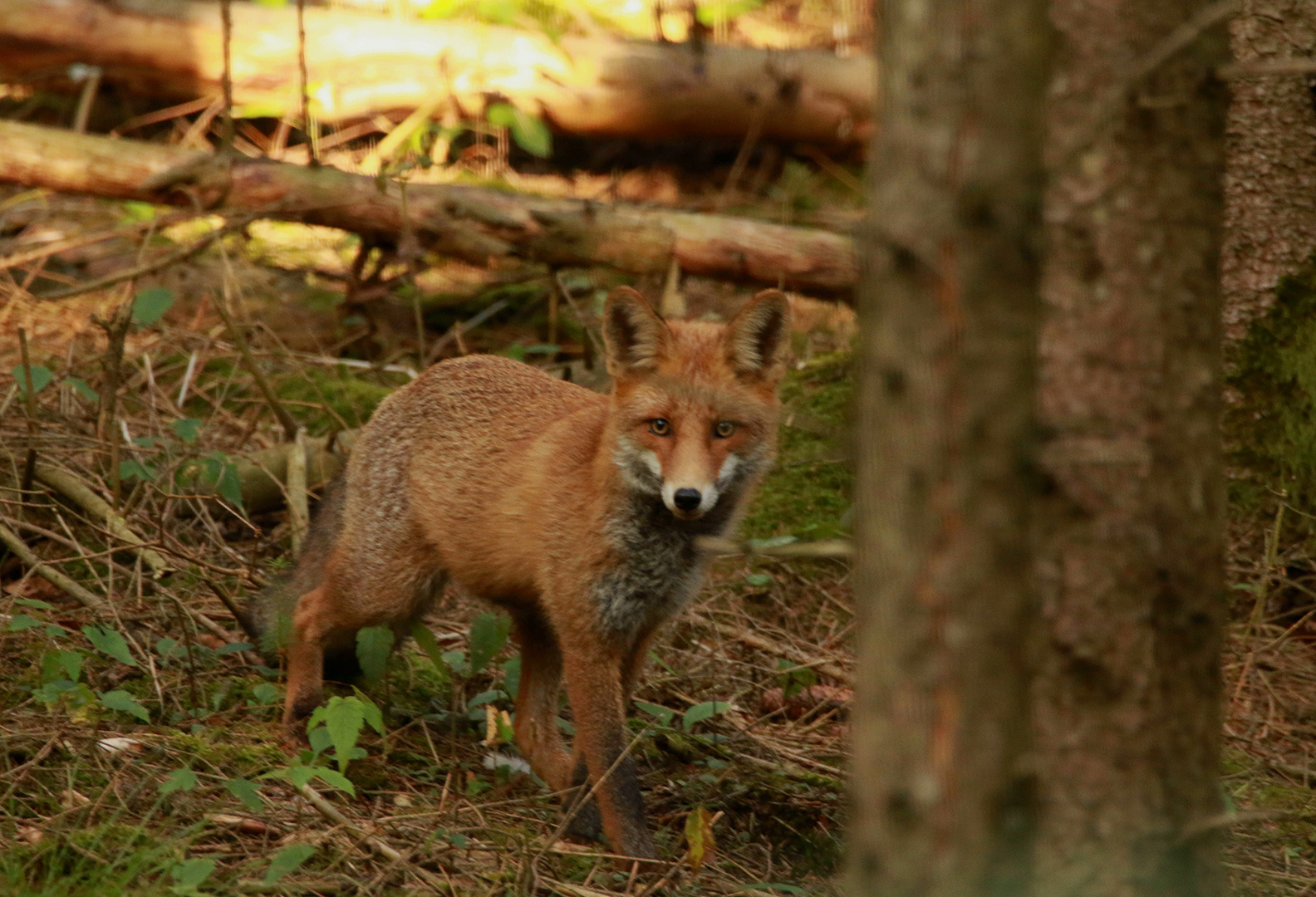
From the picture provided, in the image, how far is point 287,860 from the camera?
3236 mm

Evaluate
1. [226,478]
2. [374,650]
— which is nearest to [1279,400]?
[374,650]

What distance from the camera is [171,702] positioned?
15.0 feet

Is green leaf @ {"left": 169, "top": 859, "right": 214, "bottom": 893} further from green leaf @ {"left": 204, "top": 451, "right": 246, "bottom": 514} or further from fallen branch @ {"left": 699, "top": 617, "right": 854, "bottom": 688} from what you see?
fallen branch @ {"left": 699, "top": 617, "right": 854, "bottom": 688}

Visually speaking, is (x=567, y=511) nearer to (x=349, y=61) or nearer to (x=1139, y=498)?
(x=1139, y=498)

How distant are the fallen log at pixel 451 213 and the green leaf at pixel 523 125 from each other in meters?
1.65

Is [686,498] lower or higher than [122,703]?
higher

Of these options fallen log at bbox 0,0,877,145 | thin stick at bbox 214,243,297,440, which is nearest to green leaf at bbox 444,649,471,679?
thin stick at bbox 214,243,297,440

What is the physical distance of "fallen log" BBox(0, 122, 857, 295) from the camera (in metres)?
7.77

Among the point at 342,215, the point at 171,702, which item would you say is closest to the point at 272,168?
the point at 342,215

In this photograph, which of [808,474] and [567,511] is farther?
[808,474]

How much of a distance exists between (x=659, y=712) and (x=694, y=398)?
1315mm

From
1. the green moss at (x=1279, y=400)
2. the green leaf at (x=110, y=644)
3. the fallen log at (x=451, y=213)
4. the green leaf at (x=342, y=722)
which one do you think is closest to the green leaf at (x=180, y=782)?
the green leaf at (x=342, y=722)

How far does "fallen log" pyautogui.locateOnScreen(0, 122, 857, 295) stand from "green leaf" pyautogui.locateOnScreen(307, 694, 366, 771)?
4.36 metres

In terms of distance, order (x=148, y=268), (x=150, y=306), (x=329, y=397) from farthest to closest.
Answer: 1. (x=329, y=397)
2. (x=148, y=268)
3. (x=150, y=306)
